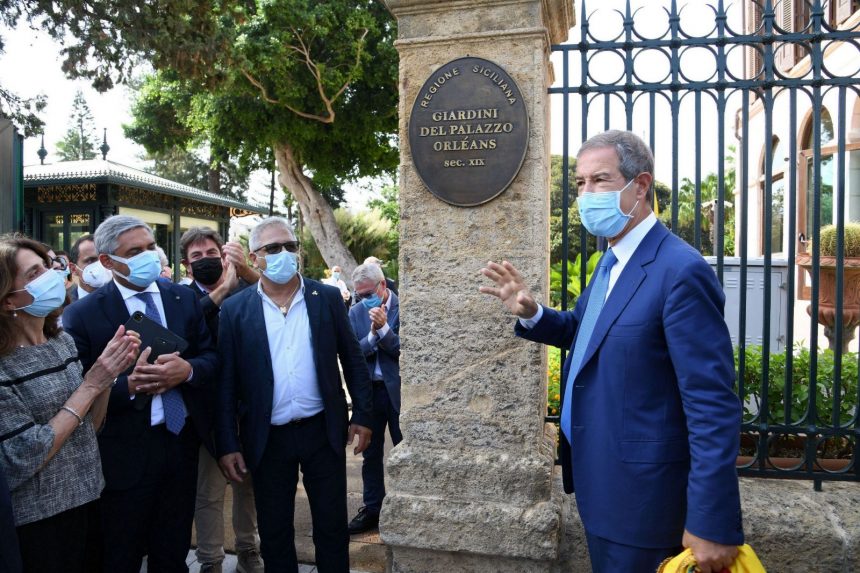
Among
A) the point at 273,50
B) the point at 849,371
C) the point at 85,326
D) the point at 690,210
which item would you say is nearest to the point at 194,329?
the point at 85,326

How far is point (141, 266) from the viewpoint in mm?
3262

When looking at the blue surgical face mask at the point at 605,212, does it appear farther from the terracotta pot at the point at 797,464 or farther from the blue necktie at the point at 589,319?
the terracotta pot at the point at 797,464

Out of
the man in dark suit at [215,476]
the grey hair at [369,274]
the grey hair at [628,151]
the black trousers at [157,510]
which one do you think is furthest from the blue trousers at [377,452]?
the grey hair at [628,151]

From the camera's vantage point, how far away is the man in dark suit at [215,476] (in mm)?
4004

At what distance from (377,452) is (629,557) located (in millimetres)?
3078

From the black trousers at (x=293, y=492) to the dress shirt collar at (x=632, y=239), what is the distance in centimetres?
185

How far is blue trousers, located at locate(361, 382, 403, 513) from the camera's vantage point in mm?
4969

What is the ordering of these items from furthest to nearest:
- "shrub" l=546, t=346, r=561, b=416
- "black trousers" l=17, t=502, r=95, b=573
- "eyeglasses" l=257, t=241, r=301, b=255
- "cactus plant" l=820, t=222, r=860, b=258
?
"cactus plant" l=820, t=222, r=860, b=258 < "shrub" l=546, t=346, r=561, b=416 < "eyeglasses" l=257, t=241, r=301, b=255 < "black trousers" l=17, t=502, r=95, b=573

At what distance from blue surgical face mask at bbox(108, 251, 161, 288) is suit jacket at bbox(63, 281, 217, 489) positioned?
132 millimetres

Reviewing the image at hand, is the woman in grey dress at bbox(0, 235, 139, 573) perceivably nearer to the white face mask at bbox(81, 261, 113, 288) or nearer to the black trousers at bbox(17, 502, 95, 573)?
the black trousers at bbox(17, 502, 95, 573)

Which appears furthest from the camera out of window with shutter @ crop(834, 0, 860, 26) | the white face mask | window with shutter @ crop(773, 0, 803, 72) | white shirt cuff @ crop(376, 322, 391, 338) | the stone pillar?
window with shutter @ crop(773, 0, 803, 72)

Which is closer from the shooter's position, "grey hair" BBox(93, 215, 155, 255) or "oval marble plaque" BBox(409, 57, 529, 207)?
"oval marble plaque" BBox(409, 57, 529, 207)

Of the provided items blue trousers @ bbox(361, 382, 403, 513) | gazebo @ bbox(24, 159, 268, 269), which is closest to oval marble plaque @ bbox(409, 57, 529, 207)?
blue trousers @ bbox(361, 382, 403, 513)

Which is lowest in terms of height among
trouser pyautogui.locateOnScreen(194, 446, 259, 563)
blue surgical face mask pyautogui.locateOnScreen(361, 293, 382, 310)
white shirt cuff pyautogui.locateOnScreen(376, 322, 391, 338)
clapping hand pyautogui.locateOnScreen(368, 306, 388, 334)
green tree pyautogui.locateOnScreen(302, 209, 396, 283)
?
trouser pyautogui.locateOnScreen(194, 446, 259, 563)
